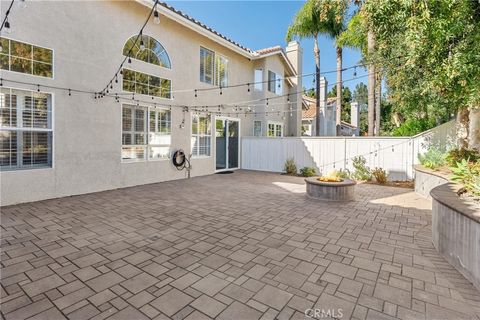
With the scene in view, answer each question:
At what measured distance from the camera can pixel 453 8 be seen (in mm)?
3549

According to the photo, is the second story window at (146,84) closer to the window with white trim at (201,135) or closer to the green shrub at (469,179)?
the window with white trim at (201,135)

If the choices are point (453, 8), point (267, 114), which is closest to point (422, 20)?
point (453, 8)

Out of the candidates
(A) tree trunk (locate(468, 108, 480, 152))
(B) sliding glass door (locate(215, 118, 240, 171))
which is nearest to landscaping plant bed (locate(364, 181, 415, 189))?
(A) tree trunk (locate(468, 108, 480, 152))

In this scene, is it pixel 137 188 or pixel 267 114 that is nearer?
pixel 137 188

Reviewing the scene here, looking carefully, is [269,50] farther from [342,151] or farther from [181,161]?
[181,161]

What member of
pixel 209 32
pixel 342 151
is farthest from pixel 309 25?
pixel 342 151

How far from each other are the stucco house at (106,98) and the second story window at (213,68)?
0.04 m

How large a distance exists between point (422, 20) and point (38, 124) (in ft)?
25.1

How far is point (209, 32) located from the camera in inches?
390

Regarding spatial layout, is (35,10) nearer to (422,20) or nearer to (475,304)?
(422,20)

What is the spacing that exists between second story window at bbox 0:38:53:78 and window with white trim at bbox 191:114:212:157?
191 inches

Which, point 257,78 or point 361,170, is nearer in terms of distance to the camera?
Result: point 361,170
